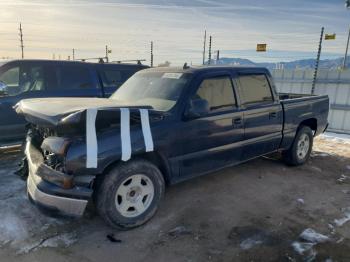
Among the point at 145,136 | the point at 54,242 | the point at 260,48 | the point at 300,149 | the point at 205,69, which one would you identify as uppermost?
the point at 260,48

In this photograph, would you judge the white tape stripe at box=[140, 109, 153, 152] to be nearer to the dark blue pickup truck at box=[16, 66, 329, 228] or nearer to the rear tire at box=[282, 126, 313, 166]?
the dark blue pickup truck at box=[16, 66, 329, 228]

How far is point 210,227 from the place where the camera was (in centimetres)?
364

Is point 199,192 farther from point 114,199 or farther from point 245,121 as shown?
point 114,199

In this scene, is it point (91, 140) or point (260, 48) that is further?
point (260, 48)

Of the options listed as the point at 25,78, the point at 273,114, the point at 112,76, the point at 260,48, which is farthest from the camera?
the point at 260,48

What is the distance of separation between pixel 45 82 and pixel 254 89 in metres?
3.99

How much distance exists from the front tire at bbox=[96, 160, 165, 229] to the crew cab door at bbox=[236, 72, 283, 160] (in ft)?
5.74

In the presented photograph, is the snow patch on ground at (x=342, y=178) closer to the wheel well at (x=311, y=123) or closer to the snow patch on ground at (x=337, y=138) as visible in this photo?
the wheel well at (x=311, y=123)

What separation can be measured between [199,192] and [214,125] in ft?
3.67

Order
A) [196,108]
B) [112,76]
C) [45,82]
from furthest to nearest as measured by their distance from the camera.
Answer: [112,76] < [45,82] < [196,108]

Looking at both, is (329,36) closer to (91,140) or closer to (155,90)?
(155,90)

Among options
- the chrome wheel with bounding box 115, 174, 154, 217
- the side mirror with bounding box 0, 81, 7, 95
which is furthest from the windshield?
the side mirror with bounding box 0, 81, 7, 95

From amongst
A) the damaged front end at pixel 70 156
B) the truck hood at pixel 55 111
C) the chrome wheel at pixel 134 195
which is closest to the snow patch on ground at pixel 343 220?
the chrome wheel at pixel 134 195

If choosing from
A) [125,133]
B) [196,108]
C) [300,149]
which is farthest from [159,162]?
[300,149]
